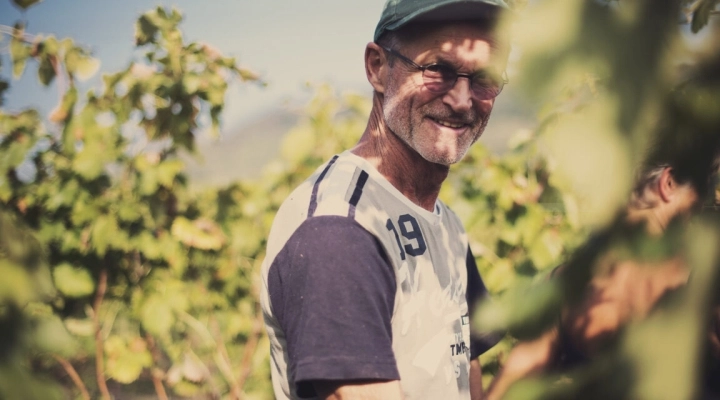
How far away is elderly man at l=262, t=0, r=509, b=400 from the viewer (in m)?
1.37

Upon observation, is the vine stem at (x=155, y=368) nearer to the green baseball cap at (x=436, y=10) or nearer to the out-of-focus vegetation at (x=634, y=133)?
the green baseball cap at (x=436, y=10)

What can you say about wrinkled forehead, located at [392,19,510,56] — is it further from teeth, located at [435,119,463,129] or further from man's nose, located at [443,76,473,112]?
teeth, located at [435,119,463,129]

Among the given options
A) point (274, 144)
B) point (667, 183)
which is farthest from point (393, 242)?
point (274, 144)

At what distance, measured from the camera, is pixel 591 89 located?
0.46 meters

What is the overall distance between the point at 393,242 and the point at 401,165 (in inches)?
14.0

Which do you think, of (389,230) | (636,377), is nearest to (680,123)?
(636,377)

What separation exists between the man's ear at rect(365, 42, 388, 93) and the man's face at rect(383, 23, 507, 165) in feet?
0.18

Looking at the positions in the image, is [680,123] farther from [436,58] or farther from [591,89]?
[436,58]

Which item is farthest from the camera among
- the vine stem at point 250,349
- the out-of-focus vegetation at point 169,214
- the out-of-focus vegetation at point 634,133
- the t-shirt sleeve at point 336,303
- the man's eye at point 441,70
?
the vine stem at point 250,349

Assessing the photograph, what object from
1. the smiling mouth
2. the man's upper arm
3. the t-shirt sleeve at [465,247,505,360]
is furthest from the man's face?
the man's upper arm

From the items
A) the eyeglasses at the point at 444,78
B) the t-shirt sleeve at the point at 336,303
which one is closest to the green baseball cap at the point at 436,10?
the eyeglasses at the point at 444,78

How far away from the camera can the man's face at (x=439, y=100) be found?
1.73 meters

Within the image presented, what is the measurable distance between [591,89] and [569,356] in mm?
380

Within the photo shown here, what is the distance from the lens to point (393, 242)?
5.11 feet
